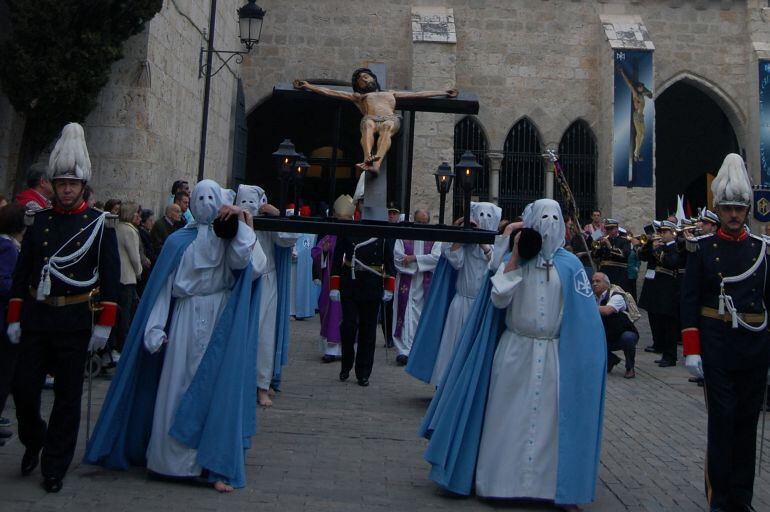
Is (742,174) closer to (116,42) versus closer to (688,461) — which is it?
(688,461)

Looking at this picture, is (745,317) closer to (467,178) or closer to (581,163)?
(467,178)

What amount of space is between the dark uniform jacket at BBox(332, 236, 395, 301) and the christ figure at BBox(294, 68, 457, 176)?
8.84 ft

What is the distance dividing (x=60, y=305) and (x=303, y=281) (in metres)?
10.7

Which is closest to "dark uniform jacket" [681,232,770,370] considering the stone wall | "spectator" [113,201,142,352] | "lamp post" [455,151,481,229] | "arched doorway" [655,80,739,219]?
"lamp post" [455,151,481,229]

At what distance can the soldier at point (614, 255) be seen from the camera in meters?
14.0

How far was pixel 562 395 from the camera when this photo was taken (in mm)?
5273

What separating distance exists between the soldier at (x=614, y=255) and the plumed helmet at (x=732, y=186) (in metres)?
8.49

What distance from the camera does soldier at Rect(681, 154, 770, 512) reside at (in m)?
5.20

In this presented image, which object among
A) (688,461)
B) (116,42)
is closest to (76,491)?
(688,461)

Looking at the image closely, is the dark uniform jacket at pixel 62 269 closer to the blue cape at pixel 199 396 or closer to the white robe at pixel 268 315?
the blue cape at pixel 199 396

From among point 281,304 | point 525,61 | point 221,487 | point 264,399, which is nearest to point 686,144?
point 525,61

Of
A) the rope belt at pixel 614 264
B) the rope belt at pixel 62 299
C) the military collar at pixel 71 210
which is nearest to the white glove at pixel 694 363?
the rope belt at pixel 62 299

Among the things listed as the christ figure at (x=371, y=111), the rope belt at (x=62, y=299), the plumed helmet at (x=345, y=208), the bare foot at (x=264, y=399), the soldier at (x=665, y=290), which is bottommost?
the bare foot at (x=264, y=399)

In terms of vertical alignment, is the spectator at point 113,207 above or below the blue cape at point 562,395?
above
